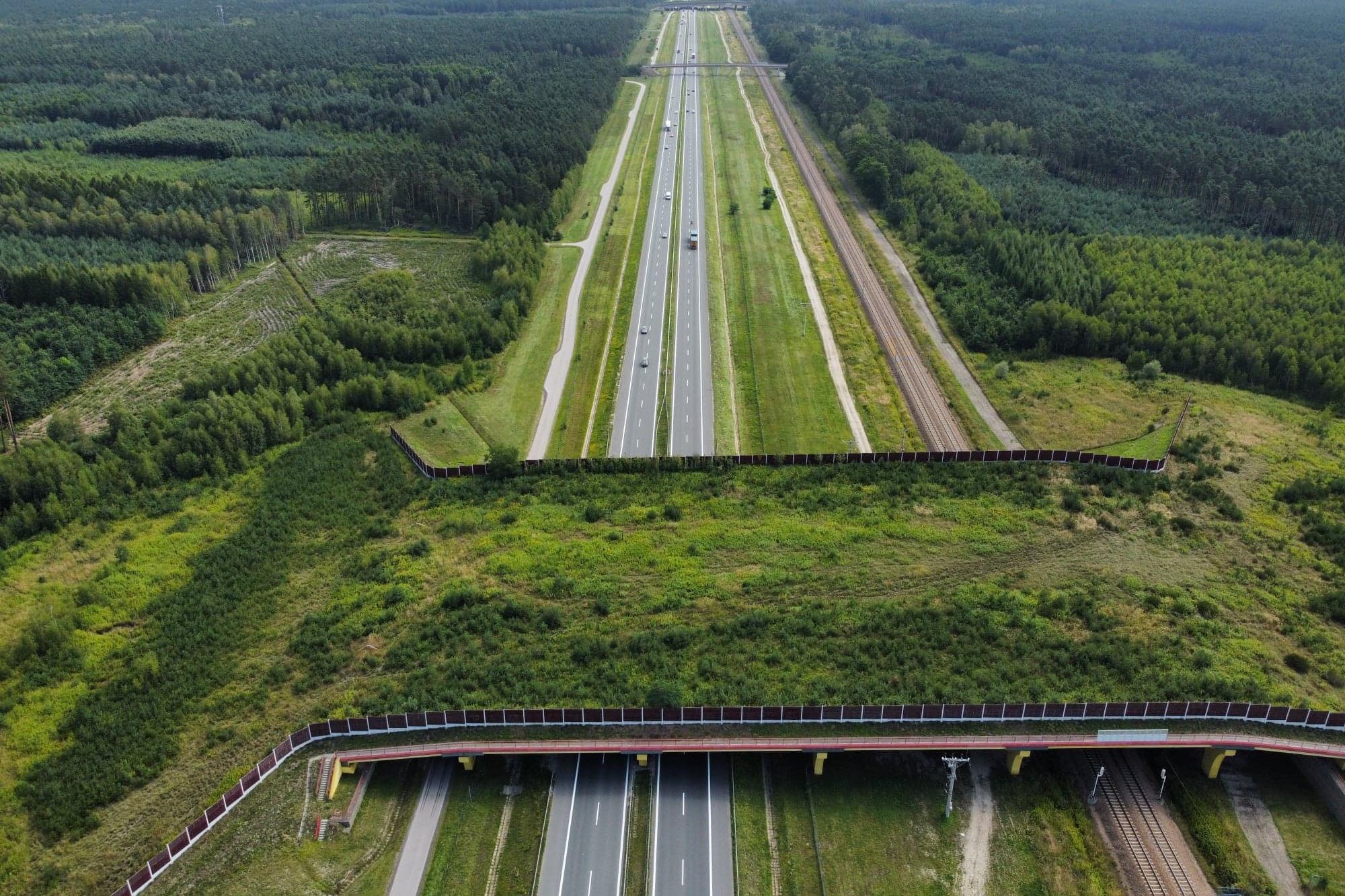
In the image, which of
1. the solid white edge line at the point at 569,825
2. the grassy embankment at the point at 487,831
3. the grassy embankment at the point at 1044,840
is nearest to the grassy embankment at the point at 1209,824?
the grassy embankment at the point at 1044,840

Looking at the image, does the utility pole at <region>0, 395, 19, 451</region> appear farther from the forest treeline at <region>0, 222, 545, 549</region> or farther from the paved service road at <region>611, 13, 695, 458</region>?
the paved service road at <region>611, 13, 695, 458</region>

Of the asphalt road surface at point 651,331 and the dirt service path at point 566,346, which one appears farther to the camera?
the dirt service path at point 566,346

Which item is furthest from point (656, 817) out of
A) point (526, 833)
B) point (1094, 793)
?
point (1094, 793)

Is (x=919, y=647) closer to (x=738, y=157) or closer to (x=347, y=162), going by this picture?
(x=347, y=162)

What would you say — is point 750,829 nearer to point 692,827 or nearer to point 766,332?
point 692,827

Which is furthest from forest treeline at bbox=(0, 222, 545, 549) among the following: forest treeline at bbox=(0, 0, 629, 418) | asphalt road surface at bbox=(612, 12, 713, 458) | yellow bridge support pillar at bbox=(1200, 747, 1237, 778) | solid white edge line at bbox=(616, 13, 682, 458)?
yellow bridge support pillar at bbox=(1200, 747, 1237, 778)

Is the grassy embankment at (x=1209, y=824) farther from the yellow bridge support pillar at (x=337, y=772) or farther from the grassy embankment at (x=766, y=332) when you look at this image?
the yellow bridge support pillar at (x=337, y=772)
